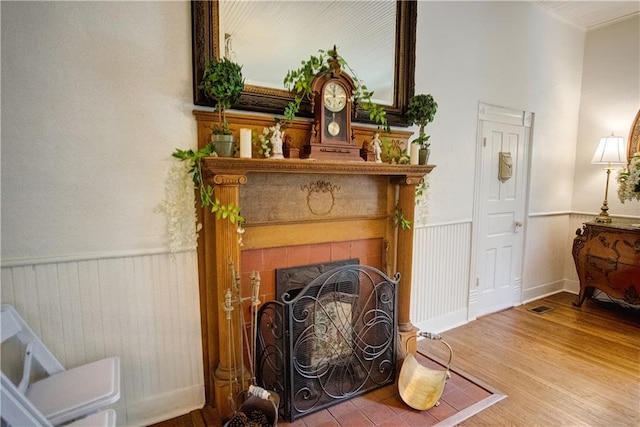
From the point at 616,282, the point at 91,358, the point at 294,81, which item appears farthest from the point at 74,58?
the point at 616,282

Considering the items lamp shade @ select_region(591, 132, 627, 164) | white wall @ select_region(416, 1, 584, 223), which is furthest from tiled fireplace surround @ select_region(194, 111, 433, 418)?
lamp shade @ select_region(591, 132, 627, 164)

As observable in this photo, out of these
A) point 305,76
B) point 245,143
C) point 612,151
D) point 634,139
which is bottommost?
point 245,143

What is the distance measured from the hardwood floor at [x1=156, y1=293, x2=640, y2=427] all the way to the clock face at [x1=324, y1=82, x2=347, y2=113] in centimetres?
200

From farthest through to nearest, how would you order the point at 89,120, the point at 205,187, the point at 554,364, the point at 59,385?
the point at 554,364, the point at 205,187, the point at 89,120, the point at 59,385

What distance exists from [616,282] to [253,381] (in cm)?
360

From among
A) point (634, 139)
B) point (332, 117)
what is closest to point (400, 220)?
point (332, 117)

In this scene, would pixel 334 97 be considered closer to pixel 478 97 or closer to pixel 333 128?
pixel 333 128

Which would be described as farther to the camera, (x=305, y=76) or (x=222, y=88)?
(x=305, y=76)

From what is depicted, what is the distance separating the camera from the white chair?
133cm

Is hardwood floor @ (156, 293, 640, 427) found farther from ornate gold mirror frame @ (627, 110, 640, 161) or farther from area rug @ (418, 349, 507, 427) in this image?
ornate gold mirror frame @ (627, 110, 640, 161)

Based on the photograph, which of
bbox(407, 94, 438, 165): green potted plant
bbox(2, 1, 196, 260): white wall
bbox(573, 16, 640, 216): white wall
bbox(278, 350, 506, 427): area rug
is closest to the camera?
bbox(2, 1, 196, 260): white wall

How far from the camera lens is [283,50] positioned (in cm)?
208

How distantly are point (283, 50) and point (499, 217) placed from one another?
269 cm

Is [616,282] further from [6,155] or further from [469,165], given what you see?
[6,155]
